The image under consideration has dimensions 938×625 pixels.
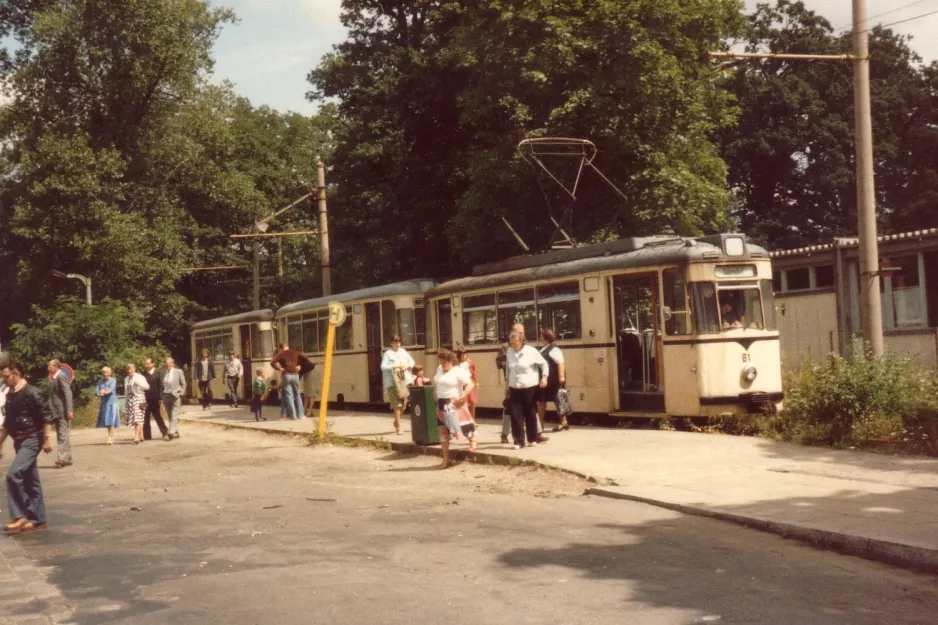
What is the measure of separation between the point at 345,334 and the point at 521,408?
48.3 ft

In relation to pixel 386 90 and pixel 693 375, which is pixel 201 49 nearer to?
pixel 386 90

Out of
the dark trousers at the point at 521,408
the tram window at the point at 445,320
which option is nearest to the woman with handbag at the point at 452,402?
the dark trousers at the point at 521,408

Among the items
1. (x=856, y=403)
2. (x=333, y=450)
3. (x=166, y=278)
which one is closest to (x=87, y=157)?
(x=166, y=278)

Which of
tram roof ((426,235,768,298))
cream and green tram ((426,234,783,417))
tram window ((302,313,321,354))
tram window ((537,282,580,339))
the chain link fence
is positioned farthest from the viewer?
tram window ((302,313,321,354))

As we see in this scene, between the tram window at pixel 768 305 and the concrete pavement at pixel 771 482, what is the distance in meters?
2.65

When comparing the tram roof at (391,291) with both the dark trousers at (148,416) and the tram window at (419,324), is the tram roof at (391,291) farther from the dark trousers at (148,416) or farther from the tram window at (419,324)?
the dark trousers at (148,416)

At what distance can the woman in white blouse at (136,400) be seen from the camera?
25325 mm

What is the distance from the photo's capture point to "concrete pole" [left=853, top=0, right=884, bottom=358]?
1563cm

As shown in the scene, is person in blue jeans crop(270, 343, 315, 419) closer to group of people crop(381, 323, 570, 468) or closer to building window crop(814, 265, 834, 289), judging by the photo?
group of people crop(381, 323, 570, 468)

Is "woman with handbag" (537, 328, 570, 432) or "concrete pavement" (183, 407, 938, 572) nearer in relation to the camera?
"concrete pavement" (183, 407, 938, 572)

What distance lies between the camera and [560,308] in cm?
2105

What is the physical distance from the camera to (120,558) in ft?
31.5

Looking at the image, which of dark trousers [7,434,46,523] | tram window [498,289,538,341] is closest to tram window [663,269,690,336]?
tram window [498,289,538,341]

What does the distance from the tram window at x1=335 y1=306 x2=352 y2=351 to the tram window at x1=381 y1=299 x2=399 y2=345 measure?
1.77 meters
